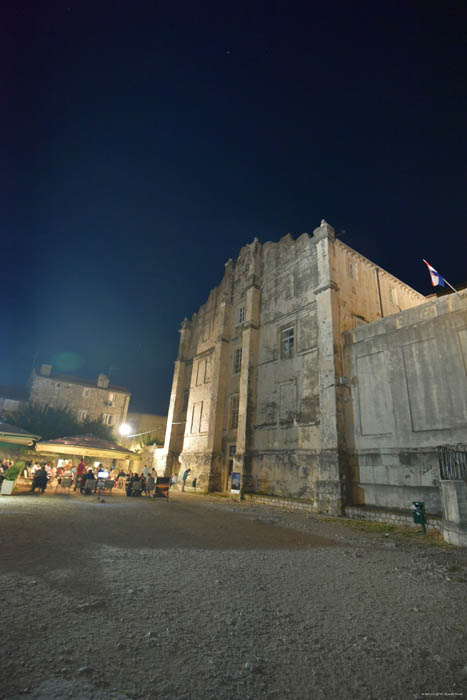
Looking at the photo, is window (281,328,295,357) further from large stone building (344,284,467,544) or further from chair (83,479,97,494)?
chair (83,479,97,494)

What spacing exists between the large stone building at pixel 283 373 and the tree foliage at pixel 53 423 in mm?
12915

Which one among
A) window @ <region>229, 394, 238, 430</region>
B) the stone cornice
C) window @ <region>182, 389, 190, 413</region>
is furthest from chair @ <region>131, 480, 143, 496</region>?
the stone cornice

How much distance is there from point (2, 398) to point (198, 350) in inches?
1117

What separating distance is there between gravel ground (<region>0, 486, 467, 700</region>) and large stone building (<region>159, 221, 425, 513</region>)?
29.7ft

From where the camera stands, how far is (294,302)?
20.1 meters

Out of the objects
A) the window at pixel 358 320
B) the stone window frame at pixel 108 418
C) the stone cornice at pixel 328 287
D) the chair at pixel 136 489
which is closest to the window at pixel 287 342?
the stone cornice at pixel 328 287

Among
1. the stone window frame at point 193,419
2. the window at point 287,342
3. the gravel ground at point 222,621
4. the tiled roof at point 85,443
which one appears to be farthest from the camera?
the stone window frame at point 193,419

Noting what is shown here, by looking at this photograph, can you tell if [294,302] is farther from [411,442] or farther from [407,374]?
[411,442]

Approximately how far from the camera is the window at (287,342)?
63.4 ft

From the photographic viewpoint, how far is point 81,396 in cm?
4025

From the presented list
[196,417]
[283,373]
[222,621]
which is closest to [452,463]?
[222,621]

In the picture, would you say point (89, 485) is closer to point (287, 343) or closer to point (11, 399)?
point (287, 343)

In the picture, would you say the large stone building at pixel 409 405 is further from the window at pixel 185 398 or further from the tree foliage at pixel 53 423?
the tree foliage at pixel 53 423

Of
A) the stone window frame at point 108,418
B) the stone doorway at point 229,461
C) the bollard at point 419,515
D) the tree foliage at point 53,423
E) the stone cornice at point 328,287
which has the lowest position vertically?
the bollard at point 419,515
